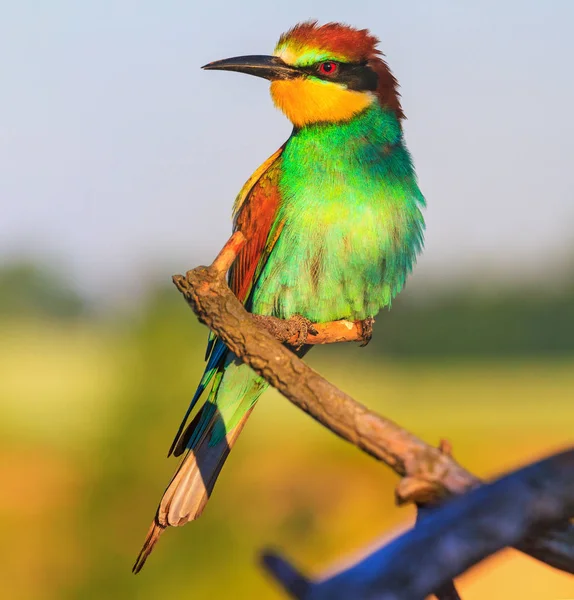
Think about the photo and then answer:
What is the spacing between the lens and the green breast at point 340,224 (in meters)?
2.95

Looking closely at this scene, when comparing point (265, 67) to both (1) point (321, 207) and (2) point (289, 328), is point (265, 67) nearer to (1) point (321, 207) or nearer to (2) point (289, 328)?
(1) point (321, 207)

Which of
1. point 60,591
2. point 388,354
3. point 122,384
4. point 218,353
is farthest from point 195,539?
point 388,354

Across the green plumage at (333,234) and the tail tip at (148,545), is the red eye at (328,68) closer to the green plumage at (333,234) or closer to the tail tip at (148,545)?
the green plumage at (333,234)

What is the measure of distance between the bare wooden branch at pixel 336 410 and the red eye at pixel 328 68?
1.25 m

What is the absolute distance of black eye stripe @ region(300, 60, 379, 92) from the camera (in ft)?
9.80

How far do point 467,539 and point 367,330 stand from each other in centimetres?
192

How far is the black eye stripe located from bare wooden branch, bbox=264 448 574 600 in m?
2.04

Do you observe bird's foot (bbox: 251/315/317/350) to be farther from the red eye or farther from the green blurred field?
the red eye

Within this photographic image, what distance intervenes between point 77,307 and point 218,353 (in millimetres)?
24818

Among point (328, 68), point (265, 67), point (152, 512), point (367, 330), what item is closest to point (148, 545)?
point (367, 330)

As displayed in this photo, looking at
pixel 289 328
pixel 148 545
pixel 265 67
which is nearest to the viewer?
pixel 148 545

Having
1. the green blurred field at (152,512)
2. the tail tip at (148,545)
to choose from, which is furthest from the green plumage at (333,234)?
the green blurred field at (152,512)

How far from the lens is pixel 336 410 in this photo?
1.61 meters

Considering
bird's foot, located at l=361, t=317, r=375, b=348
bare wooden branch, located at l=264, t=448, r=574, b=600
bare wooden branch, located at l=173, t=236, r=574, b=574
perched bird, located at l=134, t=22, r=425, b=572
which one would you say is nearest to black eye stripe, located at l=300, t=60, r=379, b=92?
perched bird, located at l=134, t=22, r=425, b=572
